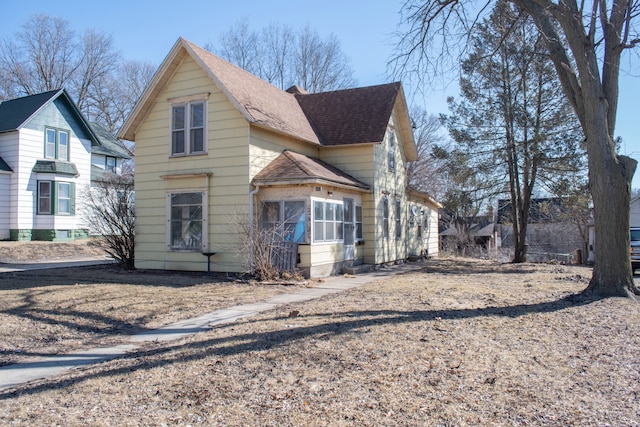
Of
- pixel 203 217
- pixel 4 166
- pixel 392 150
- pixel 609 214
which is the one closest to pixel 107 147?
pixel 4 166

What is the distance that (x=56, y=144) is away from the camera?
958 inches

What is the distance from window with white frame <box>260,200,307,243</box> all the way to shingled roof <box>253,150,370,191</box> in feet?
2.45

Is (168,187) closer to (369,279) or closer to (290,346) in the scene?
(369,279)

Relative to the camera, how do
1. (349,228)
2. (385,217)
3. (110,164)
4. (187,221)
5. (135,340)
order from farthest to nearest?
1. (110,164)
2. (385,217)
3. (349,228)
4. (187,221)
5. (135,340)

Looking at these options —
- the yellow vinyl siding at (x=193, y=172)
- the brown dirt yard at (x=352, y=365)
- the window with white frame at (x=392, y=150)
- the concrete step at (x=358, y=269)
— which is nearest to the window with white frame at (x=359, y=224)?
the concrete step at (x=358, y=269)

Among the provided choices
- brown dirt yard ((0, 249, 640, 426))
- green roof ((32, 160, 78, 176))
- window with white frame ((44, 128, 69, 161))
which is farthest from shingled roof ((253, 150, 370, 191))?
window with white frame ((44, 128, 69, 161))

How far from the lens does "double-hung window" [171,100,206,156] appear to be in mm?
14516

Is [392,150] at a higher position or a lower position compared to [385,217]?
higher

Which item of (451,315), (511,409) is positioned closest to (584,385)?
(511,409)

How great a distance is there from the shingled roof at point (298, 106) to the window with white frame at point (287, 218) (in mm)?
2336

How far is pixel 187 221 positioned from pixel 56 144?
14.0 m

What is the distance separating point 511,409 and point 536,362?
58.6 inches

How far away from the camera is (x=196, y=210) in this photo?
47.8 ft

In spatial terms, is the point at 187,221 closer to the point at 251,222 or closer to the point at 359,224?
the point at 251,222
